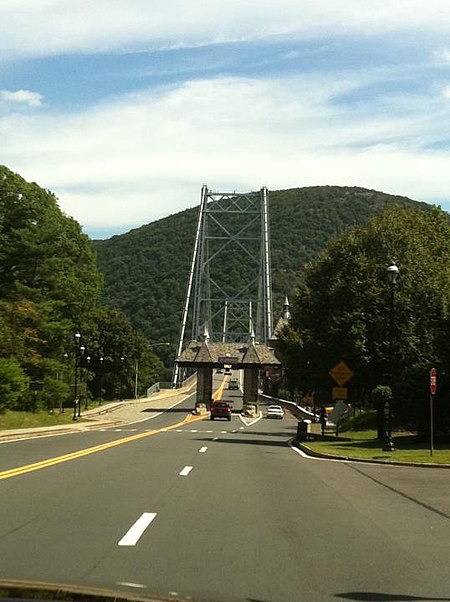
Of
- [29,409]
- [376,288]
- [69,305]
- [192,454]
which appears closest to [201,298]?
[69,305]

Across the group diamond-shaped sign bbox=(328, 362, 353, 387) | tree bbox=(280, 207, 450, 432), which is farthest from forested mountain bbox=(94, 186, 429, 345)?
diamond-shaped sign bbox=(328, 362, 353, 387)

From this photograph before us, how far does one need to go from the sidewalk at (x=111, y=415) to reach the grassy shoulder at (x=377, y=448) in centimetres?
1282

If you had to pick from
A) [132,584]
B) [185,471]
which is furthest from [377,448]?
[132,584]

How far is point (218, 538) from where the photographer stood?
36.1ft

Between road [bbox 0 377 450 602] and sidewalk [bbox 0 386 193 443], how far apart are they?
62.3 ft

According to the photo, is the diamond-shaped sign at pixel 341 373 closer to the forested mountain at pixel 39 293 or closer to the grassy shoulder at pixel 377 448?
→ the grassy shoulder at pixel 377 448

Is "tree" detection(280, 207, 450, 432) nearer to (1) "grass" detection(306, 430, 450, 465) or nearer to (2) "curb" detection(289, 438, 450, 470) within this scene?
Result: (1) "grass" detection(306, 430, 450, 465)

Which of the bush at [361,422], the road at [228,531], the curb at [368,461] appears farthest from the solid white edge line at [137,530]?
the bush at [361,422]

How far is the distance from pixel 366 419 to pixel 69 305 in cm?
3085

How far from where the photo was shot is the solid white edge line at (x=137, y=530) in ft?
34.3

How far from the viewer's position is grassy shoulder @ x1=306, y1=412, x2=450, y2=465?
89.1ft

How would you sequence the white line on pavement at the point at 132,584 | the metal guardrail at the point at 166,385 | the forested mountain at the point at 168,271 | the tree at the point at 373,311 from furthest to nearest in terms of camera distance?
the forested mountain at the point at 168,271, the metal guardrail at the point at 166,385, the tree at the point at 373,311, the white line on pavement at the point at 132,584

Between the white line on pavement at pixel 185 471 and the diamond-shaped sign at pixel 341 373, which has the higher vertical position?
Result: the diamond-shaped sign at pixel 341 373

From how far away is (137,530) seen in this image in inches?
449
